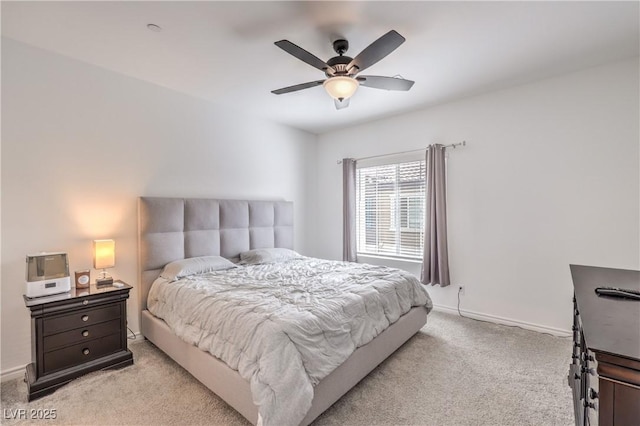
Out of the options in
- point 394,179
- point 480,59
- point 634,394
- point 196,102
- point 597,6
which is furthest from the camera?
point 394,179

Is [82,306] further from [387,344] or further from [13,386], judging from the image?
[387,344]

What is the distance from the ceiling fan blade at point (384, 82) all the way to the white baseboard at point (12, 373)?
12.1ft

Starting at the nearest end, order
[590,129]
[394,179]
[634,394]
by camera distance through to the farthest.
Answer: [634,394] < [590,129] < [394,179]

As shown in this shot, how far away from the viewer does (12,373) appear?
240cm

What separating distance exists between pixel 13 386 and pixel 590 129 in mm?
5638

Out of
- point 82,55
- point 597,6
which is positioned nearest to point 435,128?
point 597,6

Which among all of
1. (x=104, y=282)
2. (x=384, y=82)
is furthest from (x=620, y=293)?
(x=104, y=282)

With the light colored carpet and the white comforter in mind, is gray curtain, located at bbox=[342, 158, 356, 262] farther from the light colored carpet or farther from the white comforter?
the light colored carpet

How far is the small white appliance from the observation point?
2281 mm

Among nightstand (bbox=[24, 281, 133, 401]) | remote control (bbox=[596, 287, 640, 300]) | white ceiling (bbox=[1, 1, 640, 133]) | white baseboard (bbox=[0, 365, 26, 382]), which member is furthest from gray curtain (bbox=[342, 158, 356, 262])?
white baseboard (bbox=[0, 365, 26, 382])

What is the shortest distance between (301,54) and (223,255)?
2.63 metres

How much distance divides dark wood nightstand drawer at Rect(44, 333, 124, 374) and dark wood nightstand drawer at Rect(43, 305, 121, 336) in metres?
0.16

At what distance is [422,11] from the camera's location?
82.5 inches

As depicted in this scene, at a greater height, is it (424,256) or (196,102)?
(196,102)
